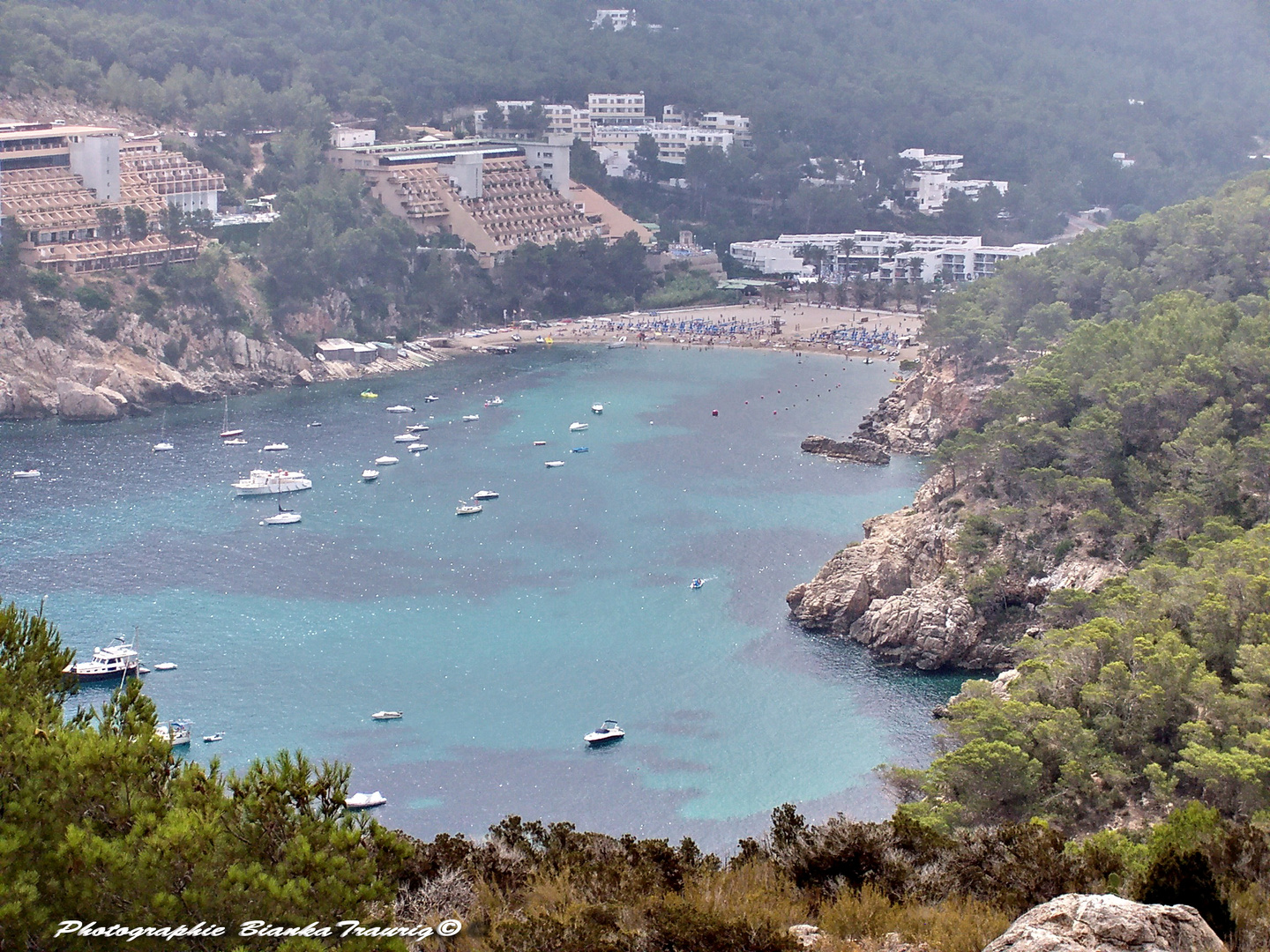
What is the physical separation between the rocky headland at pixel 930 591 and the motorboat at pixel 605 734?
5.81 m

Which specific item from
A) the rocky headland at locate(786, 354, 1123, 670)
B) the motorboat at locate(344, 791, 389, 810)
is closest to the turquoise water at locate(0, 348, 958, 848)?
the motorboat at locate(344, 791, 389, 810)

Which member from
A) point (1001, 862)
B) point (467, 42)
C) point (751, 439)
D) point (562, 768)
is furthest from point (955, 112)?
point (1001, 862)

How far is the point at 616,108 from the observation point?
8338 centimetres

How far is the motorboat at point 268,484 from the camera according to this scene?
40219mm

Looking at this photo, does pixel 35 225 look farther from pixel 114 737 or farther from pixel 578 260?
pixel 114 737

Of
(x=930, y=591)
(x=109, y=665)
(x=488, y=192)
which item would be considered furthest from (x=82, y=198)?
(x=930, y=591)

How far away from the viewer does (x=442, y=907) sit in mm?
13062

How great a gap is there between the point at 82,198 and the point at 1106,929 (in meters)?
51.1

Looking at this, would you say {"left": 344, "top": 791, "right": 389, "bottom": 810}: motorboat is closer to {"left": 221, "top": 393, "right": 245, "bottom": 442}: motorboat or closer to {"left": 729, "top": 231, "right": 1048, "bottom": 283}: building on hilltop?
{"left": 221, "top": 393, "right": 245, "bottom": 442}: motorboat

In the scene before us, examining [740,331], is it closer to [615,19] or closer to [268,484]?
[268,484]

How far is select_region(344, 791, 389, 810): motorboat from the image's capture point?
2327 cm

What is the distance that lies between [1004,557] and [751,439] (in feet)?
54.6

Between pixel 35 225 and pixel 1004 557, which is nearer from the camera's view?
pixel 1004 557

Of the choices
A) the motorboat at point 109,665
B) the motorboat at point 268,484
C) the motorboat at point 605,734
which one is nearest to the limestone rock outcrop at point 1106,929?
the motorboat at point 605,734
